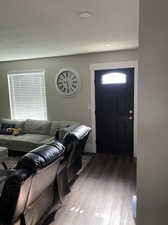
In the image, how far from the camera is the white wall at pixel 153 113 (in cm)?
67

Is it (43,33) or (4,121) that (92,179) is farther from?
(4,121)

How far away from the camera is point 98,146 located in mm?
4430

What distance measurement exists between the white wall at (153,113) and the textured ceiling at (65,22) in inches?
46.5

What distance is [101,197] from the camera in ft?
8.55

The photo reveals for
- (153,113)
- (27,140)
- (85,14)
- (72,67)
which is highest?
(85,14)

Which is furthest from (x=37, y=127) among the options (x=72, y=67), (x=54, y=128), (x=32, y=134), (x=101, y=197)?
(x=101, y=197)

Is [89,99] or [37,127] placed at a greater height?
[89,99]

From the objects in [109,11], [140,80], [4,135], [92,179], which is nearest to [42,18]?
[109,11]

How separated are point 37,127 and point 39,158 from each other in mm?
3073

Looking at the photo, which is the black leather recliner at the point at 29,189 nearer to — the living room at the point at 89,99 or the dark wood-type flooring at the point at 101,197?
the living room at the point at 89,99

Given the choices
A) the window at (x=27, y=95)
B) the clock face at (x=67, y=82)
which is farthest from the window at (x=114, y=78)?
the window at (x=27, y=95)

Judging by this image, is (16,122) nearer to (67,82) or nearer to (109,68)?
(67,82)

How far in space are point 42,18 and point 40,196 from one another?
6.93 feet

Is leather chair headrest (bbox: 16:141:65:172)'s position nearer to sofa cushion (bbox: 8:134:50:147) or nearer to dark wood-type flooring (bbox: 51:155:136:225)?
dark wood-type flooring (bbox: 51:155:136:225)
